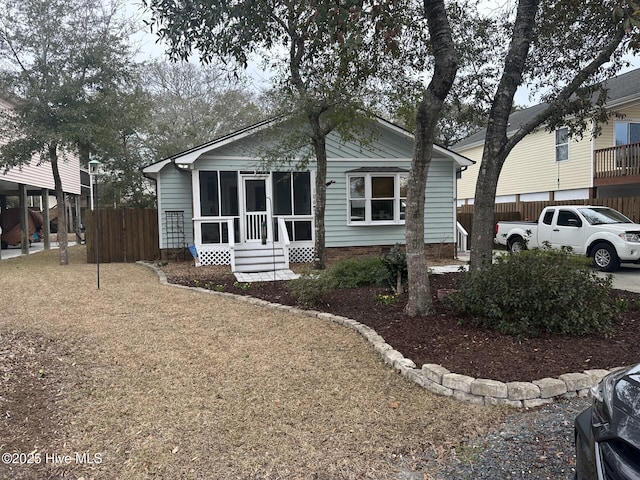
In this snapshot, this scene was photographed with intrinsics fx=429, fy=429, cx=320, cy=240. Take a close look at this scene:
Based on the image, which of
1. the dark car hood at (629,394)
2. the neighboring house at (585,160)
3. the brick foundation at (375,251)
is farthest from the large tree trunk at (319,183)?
the neighboring house at (585,160)

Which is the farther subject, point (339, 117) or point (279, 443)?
point (339, 117)

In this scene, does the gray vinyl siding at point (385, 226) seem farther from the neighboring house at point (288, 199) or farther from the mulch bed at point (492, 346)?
the mulch bed at point (492, 346)

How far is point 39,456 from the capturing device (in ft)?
8.48

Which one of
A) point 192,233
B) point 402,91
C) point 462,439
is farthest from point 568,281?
point 192,233

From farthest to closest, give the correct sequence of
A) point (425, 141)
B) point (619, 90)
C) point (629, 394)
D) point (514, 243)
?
point (619, 90) < point (514, 243) < point (425, 141) < point (629, 394)

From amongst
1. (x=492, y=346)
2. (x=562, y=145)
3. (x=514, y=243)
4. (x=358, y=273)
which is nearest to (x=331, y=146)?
(x=358, y=273)

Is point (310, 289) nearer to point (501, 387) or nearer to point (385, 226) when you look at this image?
point (501, 387)

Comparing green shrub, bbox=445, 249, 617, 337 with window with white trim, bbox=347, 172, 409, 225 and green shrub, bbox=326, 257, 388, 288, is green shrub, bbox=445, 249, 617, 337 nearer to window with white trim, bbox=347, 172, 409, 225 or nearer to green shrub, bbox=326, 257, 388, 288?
green shrub, bbox=326, 257, 388, 288

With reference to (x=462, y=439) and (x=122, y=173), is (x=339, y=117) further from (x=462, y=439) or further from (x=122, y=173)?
(x=122, y=173)

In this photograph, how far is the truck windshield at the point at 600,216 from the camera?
10879 mm

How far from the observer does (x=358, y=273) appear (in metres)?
8.08

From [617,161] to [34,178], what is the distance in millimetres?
21949

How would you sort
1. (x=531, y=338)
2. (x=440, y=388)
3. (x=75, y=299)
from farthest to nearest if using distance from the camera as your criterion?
1. (x=75, y=299)
2. (x=531, y=338)
3. (x=440, y=388)

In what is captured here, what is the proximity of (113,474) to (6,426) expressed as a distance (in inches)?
41.6
